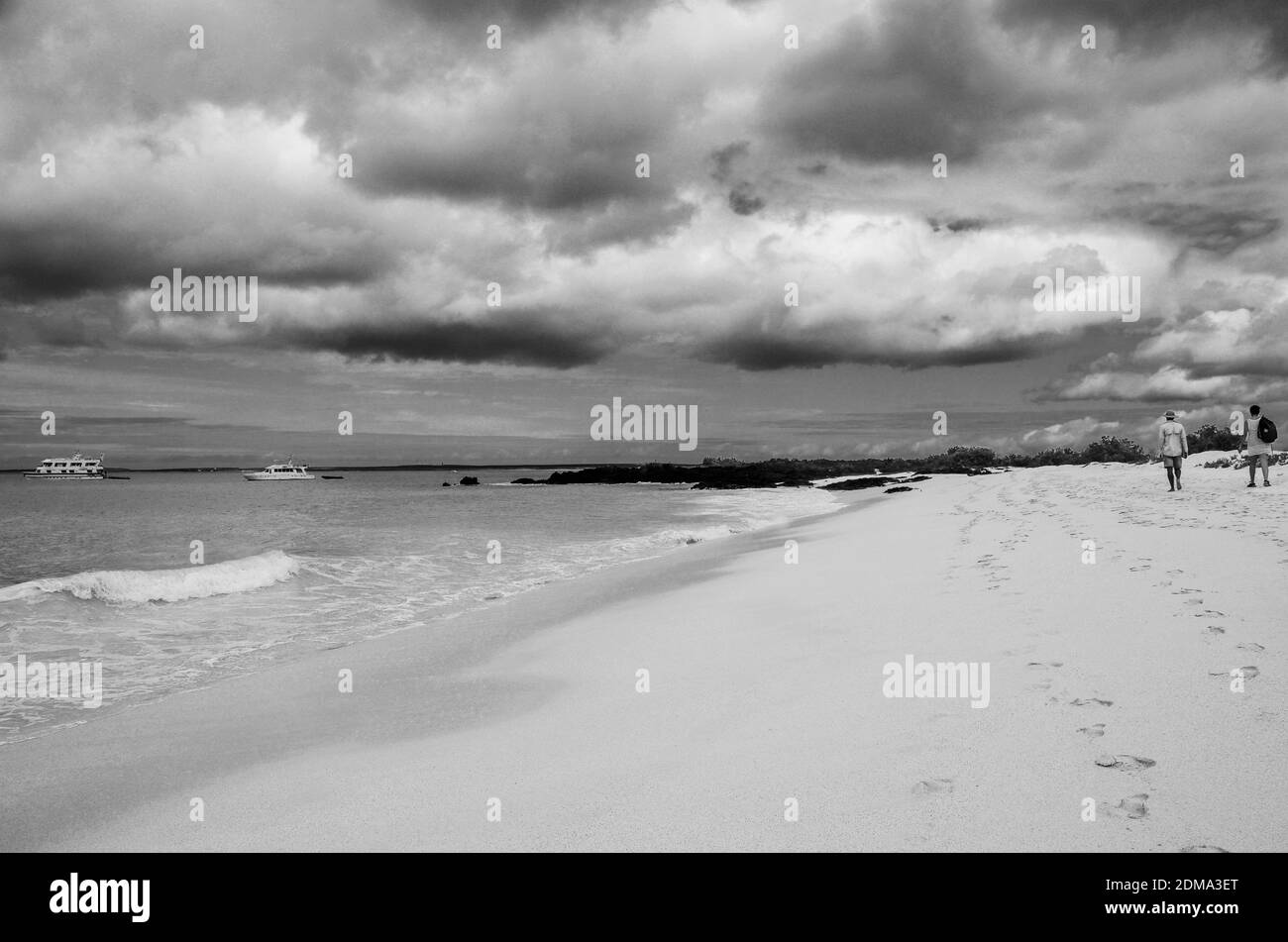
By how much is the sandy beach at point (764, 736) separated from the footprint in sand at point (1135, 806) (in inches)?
0.6

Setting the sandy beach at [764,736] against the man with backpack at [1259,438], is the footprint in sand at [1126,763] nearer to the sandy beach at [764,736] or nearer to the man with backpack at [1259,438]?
the sandy beach at [764,736]

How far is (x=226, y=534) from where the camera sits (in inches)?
1185

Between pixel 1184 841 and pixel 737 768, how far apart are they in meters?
2.51

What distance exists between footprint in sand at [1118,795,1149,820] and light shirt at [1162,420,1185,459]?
23468mm

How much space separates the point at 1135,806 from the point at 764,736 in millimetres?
2453

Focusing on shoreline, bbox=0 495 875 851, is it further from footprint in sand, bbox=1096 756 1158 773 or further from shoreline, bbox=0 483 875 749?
footprint in sand, bbox=1096 756 1158 773

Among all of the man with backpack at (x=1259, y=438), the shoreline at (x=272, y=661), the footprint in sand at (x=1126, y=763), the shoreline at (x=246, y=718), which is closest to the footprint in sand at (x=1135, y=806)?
the footprint in sand at (x=1126, y=763)

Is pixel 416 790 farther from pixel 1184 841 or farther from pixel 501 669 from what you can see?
pixel 1184 841

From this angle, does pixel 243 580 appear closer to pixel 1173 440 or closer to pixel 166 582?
pixel 166 582

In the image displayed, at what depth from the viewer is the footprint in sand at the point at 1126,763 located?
13.8ft

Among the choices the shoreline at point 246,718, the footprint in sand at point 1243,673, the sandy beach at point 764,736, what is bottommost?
the shoreline at point 246,718

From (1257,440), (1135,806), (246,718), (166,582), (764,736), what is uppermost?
(1257,440)

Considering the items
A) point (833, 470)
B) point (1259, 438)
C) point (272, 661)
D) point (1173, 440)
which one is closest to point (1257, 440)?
point (1259, 438)

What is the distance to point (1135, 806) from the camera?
3.81 meters
